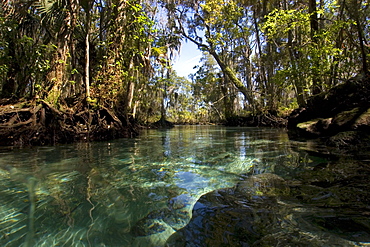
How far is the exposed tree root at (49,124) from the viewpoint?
5.73 metres

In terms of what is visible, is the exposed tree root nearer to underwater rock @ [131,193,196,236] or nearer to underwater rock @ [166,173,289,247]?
underwater rock @ [131,193,196,236]

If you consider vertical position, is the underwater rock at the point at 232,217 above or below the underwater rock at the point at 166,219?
above

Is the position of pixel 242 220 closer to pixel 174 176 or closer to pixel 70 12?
pixel 174 176

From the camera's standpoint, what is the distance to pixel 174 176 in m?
3.06

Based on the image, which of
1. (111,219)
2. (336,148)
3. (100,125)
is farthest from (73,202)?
(100,125)

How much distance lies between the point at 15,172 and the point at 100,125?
15.5 ft

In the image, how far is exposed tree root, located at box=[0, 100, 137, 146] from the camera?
5.73 meters

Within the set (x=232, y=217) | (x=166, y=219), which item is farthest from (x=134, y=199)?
(x=232, y=217)

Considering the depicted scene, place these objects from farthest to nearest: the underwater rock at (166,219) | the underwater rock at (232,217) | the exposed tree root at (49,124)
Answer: the exposed tree root at (49,124) < the underwater rock at (166,219) < the underwater rock at (232,217)

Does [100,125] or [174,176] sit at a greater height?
[100,125]

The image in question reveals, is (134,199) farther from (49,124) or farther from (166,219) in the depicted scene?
(49,124)

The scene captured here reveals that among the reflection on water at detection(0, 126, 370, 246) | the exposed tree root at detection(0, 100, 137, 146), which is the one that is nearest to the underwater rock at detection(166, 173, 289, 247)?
the reflection on water at detection(0, 126, 370, 246)

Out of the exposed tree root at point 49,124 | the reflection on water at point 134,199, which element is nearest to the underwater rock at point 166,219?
the reflection on water at point 134,199

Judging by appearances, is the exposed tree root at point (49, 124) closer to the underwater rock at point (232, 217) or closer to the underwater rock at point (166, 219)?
the underwater rock at point (166, 219)
